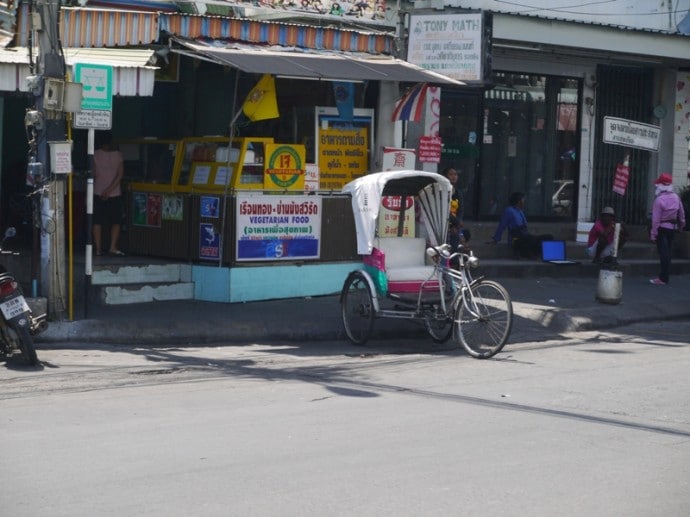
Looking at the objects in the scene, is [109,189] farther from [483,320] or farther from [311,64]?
[483,320]

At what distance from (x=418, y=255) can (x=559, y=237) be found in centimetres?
872

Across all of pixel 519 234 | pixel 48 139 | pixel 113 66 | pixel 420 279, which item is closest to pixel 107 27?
pixel 113 66

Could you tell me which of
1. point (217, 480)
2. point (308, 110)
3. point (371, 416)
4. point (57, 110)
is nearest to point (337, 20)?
point (308, 110)

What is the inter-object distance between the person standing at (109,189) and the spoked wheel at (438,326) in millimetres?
5128

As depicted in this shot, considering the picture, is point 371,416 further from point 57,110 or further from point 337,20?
point 337,20

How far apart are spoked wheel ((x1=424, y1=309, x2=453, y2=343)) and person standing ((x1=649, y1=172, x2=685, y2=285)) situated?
23.3 ft

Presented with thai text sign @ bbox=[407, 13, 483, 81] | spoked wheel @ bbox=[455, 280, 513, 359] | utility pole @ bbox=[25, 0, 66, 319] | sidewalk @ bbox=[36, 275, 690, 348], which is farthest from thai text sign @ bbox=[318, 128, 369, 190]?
utility pole @ bbox=[25, 0, 66, 319]

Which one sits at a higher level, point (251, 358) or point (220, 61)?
point (220, 61)

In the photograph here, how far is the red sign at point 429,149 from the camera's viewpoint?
688 inches

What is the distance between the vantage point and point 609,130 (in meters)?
16.1

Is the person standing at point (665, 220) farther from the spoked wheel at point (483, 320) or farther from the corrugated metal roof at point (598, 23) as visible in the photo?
the spoked wheel at point (483, 320)

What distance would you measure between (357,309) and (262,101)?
3.50 meters

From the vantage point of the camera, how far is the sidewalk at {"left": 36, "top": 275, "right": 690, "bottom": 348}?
12.9 metres

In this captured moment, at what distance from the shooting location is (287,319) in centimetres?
1397
